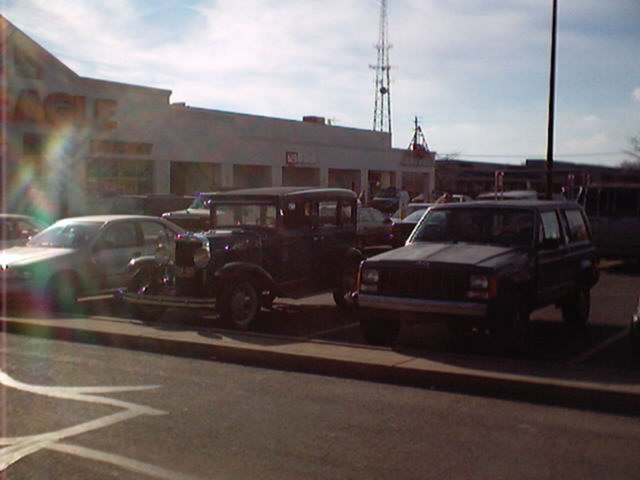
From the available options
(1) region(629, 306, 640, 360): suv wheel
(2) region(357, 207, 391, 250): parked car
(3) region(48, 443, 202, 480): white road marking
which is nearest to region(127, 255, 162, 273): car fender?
(3) region(48, 443, 202, 480): white road marking

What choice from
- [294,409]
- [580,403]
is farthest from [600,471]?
[294,409]

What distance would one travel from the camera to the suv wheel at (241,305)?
10320mm

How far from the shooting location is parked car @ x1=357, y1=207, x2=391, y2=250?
2322 cm

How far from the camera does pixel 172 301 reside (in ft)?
34.1

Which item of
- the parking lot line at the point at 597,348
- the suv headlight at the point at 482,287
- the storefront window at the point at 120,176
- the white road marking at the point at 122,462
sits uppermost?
the storefront window at the point at 120,176

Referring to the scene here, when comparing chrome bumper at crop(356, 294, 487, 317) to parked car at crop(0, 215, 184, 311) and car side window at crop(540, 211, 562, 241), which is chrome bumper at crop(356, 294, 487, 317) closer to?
car side window at crop(540, 211, 562, 241)

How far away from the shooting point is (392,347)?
29.8 feet

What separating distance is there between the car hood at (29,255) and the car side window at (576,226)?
25.4 ft

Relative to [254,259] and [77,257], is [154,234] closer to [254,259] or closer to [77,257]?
[77,257]

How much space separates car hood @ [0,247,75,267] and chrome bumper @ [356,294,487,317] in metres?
5.74

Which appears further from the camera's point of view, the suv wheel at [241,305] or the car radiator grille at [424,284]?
the suv wheel at [241,305]

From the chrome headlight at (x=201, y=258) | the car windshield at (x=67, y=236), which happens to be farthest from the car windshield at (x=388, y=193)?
the chrome headlight at (x=201, y=258)

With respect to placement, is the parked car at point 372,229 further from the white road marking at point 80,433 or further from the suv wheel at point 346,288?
the white road marking at point 80,433

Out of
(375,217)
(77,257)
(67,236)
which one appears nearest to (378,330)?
(77,257)
